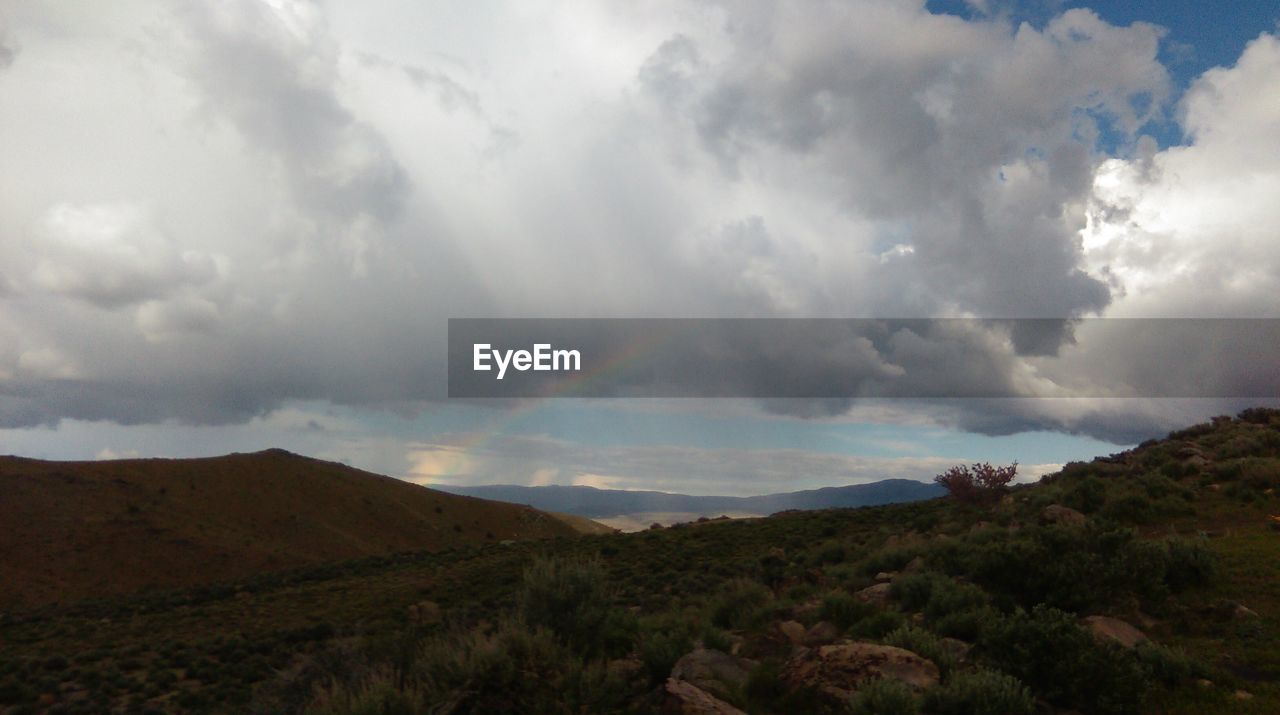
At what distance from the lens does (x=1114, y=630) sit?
32.7 ft

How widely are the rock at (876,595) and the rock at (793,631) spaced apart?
4.77 ft

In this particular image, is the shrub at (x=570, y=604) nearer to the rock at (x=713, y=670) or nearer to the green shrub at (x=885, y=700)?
the rock at (x=713, y=670)

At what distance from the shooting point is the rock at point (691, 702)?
26.7 ft

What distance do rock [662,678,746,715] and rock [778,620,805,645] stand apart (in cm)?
384

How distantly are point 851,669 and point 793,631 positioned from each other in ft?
13.3

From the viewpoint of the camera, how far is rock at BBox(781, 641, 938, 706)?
8.50 metres

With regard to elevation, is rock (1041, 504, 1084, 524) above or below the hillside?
above

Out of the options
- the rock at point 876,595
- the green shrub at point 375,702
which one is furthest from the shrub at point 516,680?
the rock at point 876,595

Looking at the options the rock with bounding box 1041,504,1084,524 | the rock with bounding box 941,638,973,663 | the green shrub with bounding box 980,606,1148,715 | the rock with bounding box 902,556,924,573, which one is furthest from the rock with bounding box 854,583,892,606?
the rock with bounding box 1041,504,1084,524

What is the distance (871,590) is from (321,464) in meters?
80.3

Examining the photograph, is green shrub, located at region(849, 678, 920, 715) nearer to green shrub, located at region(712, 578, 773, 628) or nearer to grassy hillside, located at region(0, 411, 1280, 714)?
grassy hillside, located at region(0, 411, 1280, 714)

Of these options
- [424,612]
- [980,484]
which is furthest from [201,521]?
[980,484]

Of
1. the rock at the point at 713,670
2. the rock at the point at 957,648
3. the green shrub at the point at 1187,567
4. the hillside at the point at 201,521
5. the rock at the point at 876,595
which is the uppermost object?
the green shrub at the point at 1187,567

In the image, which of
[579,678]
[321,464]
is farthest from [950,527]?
[321,464]
